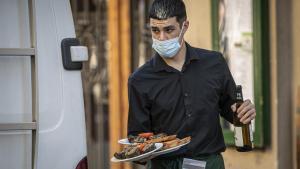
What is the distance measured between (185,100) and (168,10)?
53 cm

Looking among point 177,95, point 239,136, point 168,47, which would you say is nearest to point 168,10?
point 168,47

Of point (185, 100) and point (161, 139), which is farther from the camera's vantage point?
point (185, 100)

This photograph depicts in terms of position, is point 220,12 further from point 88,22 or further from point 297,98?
point 88,22

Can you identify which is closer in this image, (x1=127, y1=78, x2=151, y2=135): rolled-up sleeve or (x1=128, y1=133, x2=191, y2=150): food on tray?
(x1=128, y1=133, x2=191, y2=150): food on tray

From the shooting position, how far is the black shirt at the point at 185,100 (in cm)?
547

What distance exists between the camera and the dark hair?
17.9 ft

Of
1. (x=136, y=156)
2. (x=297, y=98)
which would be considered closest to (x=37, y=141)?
(x=136, y=156)

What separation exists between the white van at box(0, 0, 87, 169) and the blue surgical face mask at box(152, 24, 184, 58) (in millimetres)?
654

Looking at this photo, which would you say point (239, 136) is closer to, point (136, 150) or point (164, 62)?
point (164, 62)

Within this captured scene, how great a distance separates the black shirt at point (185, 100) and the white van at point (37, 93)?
0.59 m

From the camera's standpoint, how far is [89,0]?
1109 cm

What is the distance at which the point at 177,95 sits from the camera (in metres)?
5.50

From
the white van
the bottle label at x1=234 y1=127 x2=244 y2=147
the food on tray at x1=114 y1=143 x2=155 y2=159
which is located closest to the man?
the bottle label at x1=234 y1=127 x2=244 y2=147

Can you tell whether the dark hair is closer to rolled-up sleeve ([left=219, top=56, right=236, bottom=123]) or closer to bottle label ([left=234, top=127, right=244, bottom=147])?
rolled-up sleeve ([left=219, top=56, right=236, bottom=123])
